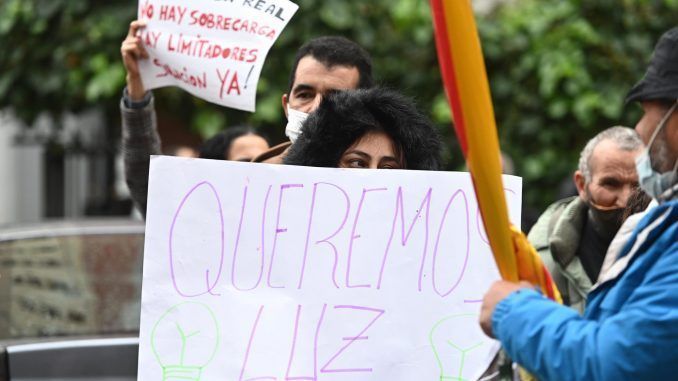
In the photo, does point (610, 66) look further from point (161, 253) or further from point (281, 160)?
point (161, 253)

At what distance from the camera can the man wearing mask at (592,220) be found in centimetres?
415

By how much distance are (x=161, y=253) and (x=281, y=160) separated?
603mm

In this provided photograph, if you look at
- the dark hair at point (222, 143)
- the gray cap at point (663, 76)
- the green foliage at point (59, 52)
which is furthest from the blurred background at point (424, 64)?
the gray cap at point (663, 76)

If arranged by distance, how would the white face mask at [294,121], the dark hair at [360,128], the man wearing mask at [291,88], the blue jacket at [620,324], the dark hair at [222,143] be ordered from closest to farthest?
the blue jacket at [620,324] → the dark hair at [360,128] → the white face mask at [294,121] → the man wearing mask at [291,88] → the dark hair at [222,143]

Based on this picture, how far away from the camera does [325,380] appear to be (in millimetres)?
2814

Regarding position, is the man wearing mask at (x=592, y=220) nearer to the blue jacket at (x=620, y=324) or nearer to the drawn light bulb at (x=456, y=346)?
the drawn light bulb at (x=456, y=346)

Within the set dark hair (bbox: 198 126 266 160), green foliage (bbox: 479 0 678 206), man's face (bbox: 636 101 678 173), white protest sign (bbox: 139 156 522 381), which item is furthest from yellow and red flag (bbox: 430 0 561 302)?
green foliage (bbox: 479 0 678 206)

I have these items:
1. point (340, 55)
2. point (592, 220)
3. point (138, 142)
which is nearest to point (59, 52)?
point (138, 142)

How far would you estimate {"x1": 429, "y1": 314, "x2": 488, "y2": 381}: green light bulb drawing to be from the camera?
2885 mm

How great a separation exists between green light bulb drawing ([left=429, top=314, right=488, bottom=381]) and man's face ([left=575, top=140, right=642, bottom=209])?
4.64ft

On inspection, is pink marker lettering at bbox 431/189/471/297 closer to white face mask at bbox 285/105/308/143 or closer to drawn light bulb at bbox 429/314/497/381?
drawn light bulb at bbox 429/314/497/381

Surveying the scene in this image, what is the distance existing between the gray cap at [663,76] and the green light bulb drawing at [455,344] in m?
0.72

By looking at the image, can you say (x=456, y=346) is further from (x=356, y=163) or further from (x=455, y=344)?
(x=356, y=163)

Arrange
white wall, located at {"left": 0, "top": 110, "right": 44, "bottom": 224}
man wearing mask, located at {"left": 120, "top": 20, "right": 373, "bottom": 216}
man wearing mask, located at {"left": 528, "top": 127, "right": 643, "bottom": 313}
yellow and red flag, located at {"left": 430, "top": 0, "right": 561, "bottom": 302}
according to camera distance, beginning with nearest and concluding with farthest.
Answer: yellow and red flag, located at {"left": 430, "top": 0, "right": 561, "bottom": 302} < man wearing mask, located at {"left": 120, "top": 20, "right": 373, "bottom": 216} < man wearing mask, located at {"left": 528, "top": 127, "right": 643, "bottom": 313} < white wall, located at {"left": 0, "top": 110, "right": 44, "bottom": 224}
